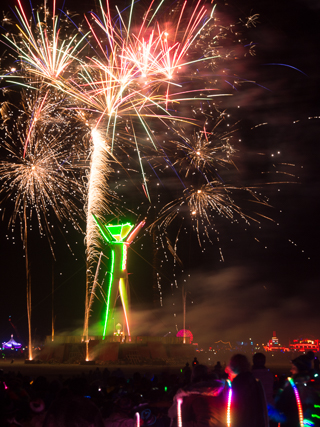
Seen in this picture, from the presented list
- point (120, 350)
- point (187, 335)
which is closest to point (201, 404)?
point (120, 350)

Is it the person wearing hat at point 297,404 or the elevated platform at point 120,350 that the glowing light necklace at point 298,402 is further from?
the elevated platform at point 120,350

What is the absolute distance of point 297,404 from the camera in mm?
4992

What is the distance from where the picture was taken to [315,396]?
16.5ft

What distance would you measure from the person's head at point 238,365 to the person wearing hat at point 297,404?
761mm

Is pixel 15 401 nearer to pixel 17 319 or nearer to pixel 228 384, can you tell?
pixel 228 384

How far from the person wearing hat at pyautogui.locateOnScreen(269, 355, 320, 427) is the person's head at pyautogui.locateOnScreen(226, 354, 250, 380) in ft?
2.50

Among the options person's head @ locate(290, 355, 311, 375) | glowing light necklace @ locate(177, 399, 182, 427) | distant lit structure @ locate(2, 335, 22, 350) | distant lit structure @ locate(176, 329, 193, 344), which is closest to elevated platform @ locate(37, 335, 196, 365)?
distant lit structure @ locate(176, 329, 193, 344)

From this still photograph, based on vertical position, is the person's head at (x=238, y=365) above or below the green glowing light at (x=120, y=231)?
below

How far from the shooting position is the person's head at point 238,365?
15.3 ft

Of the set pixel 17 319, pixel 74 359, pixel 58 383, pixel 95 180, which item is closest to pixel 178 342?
pixel 74 359

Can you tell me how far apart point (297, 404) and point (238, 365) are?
93cm

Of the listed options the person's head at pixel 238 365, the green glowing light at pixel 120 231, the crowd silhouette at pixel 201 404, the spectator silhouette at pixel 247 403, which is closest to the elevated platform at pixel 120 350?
the green glowing light at pixel 120 231

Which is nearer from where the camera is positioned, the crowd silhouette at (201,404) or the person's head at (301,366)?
the crowd silhouette at (201,404)

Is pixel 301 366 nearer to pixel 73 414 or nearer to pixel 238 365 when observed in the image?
pixel 238 365
